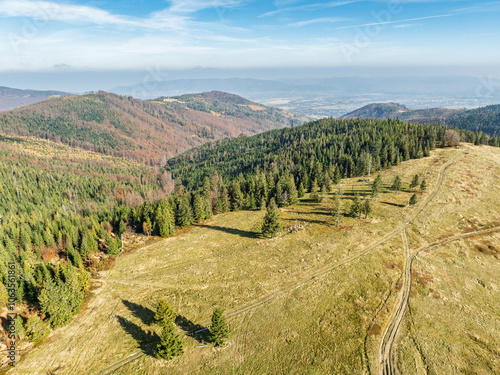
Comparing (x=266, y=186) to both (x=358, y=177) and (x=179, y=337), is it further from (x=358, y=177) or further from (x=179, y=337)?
(x=179, y=337)

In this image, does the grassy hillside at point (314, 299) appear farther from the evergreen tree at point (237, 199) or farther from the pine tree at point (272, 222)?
the evergreen tree at point (237, 199)

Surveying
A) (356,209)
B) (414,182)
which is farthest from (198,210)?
(414,182)

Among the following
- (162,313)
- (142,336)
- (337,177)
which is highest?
(337,177)

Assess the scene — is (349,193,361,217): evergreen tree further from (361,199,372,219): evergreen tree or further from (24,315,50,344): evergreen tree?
(24,315,50,344): evergreen tree

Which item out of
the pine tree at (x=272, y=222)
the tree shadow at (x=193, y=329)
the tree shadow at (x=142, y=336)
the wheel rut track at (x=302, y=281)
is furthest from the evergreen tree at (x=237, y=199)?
the tree shadow at (x=142, y=336)

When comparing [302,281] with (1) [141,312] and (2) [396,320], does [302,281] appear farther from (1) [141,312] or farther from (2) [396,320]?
(1) [141,312]

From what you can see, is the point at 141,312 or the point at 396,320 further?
the point at 141,312

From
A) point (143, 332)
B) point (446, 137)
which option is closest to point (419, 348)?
point (143, 332)
